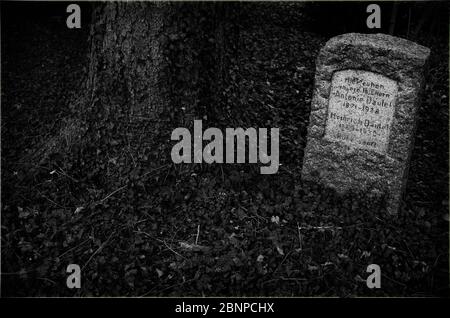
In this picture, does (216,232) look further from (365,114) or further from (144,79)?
(365,114)

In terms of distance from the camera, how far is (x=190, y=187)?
3.21 metres

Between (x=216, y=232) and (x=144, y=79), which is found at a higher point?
(x=144, y=79)

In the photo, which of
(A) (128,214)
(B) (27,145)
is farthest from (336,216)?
(B) (27,145)

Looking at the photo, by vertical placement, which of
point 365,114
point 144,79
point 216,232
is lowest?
point 216,232

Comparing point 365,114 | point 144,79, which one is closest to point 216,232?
point 144,79

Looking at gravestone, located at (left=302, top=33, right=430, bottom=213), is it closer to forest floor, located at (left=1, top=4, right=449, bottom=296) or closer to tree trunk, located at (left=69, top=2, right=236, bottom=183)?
forest floor, located at (left=1, top=4, right=449, bottom=296)

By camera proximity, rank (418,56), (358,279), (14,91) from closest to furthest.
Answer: (358,279) → (418,56) → (14,91)

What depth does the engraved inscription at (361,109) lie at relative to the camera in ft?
10.0

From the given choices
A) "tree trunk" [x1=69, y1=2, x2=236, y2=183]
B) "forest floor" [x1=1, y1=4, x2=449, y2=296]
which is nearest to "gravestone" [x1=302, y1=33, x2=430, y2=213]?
"forest floor" [x1=1, y1=4, x2=449, y2=296]

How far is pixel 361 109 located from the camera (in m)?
3.21

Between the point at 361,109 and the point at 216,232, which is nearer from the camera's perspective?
Answer: the point at 216,232

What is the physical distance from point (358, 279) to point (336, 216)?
0.62 meters

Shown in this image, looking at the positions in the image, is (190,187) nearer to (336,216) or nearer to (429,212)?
(336,216)

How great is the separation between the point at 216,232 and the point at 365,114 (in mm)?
1652
